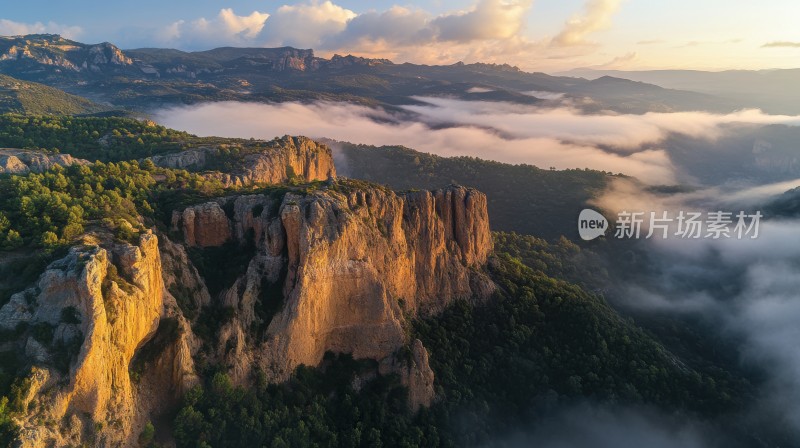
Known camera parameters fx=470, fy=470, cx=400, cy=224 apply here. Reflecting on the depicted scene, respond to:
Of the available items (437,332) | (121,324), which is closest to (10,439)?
(121,324)

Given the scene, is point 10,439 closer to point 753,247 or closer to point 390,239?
point 390,239

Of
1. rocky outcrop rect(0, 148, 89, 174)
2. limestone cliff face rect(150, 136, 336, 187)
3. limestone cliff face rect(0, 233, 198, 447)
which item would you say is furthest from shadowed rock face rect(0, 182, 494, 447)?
rocky outcrop rect(0, 148, 89, 174)

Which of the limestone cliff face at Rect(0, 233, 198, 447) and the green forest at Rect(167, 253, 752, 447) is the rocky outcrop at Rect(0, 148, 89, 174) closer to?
the limestone cliff face at Rect(0, 233, 198, 447)

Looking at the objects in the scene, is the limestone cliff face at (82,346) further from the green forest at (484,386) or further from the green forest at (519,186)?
the green forest at (519,186)

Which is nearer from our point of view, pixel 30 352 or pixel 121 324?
pixel 30 352

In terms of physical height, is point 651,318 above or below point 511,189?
below

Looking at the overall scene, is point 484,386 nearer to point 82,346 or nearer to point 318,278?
point 318,278
